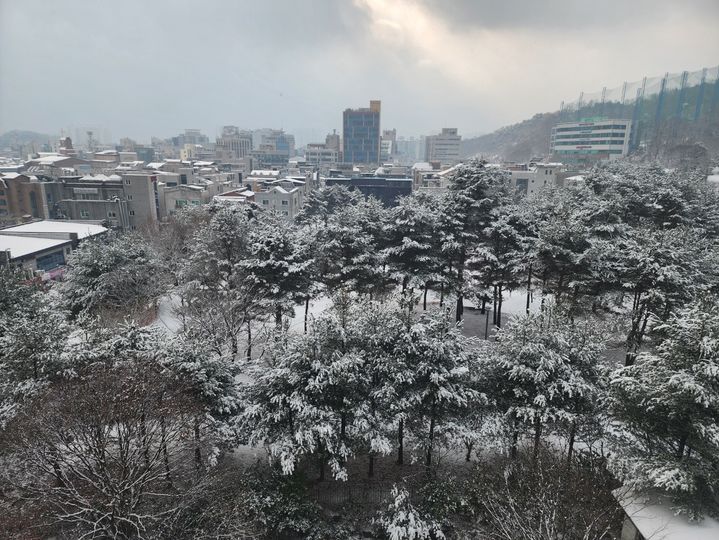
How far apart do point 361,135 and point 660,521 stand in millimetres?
156687

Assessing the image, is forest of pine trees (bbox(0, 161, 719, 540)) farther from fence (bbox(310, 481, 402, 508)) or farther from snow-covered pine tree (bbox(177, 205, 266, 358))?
snow-covered pine tree (bbox(177, 205, 266, 358))

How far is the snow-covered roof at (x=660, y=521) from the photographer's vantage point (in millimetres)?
9859

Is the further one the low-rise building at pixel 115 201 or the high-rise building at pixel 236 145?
the high-rise building at pixel 236 145

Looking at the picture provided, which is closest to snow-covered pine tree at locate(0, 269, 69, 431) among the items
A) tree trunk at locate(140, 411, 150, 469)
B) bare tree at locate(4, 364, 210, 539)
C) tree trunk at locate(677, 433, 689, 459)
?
bare tree at locate(4, 364, 210, 539)

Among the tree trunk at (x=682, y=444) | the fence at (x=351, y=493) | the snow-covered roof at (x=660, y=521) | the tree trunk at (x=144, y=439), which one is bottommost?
the fence at (x=351, y=493)

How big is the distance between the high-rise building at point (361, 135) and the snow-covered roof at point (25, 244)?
121 metres

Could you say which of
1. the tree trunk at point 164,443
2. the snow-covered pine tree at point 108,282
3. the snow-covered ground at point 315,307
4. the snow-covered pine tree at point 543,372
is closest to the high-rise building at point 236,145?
→ the snow-covered ground at point 315,307

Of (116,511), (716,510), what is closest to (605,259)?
(716,510)

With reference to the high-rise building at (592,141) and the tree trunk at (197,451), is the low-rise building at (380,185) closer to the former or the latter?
the high-rise building at (592,141)

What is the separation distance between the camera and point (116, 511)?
10.4m

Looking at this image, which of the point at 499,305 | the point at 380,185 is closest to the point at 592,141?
the point at 380,185

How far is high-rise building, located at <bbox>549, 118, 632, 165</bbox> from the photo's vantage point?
99.5m

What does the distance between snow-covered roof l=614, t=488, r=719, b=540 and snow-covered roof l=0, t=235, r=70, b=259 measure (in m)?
48.0

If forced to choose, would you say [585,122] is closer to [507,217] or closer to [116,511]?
[507,217]
